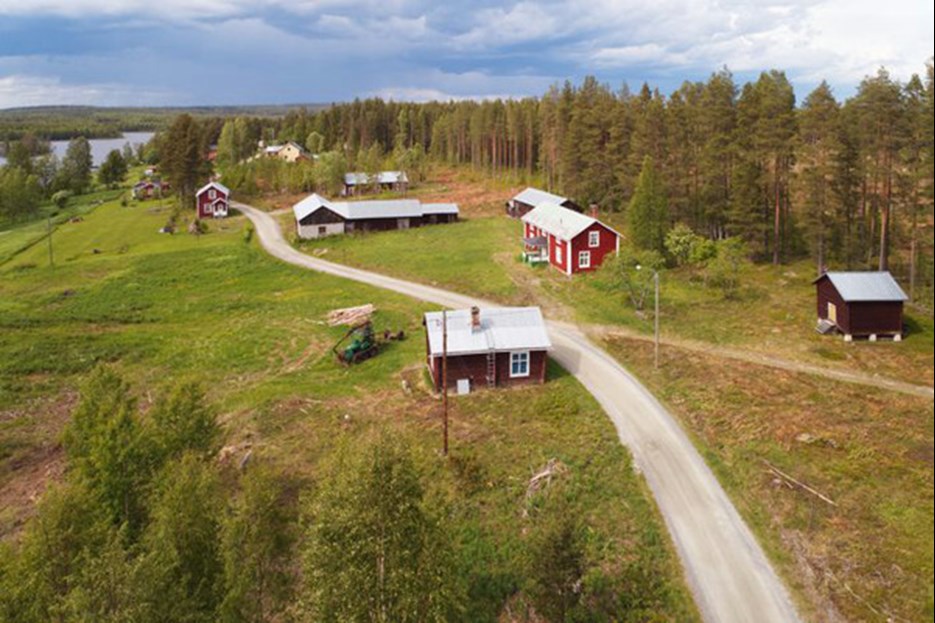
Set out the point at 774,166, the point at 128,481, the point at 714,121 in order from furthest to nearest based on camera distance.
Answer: the point at 714,121, the point at 774,166, the point at 128,481

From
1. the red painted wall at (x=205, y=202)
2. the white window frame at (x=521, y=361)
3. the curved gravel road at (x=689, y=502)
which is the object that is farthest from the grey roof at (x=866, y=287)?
the red painted wall at (x=205, y=202)

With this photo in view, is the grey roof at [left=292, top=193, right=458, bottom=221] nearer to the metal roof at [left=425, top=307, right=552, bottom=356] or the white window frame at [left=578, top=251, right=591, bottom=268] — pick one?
the white window frame at [left=578, top=251, right=591, bottom=268]

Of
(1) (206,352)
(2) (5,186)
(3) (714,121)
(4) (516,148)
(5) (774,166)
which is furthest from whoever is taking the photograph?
(4) (516,148)

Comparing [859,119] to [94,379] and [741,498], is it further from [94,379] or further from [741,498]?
[94,379]

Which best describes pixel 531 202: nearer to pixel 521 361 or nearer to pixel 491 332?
pixel 491 332

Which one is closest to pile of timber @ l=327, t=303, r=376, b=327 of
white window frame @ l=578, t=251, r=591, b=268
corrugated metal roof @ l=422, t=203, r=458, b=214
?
white window frame @ l=578, t=251, r=591, b=268

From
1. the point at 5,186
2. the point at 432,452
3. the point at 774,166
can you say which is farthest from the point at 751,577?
the point at 5,186

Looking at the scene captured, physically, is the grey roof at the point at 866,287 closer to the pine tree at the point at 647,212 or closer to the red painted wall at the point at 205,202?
the pine tree at the point at 647,212
